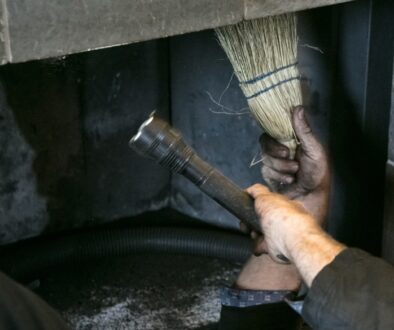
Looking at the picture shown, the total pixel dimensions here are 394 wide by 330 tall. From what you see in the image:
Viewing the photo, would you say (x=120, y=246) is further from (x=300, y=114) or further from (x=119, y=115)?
(x=300, y=114)

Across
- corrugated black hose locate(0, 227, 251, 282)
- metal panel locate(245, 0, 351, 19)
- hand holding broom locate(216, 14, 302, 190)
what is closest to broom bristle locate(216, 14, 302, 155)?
hand holding broom locate(216, 14, 302, 190)

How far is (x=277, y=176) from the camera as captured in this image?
244cm

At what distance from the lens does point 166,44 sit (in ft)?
12.5

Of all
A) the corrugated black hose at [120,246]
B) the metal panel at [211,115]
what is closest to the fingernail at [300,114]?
the metal panel at [211,115]

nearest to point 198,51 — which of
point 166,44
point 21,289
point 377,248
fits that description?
point 166,44

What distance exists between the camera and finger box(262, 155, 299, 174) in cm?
240

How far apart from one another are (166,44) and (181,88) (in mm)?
206

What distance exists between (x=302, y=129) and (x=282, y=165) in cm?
13

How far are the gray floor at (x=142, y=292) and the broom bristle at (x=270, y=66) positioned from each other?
1.12 metres

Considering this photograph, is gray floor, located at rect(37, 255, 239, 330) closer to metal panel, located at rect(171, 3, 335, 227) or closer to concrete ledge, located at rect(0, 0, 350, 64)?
metal panel, located at rect(171, 3, 335, 227)

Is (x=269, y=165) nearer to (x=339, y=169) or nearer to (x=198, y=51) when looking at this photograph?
(x=339, y=169)

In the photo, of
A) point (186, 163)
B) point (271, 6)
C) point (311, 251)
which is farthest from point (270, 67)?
point (311, 251)

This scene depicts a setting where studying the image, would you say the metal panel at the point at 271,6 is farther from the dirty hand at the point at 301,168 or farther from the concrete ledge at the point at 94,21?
the dirty hand at the point at 301,168

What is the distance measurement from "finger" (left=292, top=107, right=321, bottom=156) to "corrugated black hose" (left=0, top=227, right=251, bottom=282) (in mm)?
1266
